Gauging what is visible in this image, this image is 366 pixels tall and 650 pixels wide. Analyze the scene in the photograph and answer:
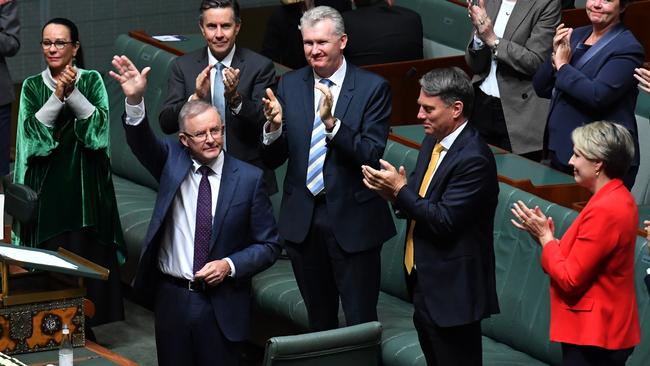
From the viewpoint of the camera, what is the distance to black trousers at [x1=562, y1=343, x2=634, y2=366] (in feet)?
16.2

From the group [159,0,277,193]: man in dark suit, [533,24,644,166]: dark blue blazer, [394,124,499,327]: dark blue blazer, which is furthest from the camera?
[159,0,277,193]: man in dark suit

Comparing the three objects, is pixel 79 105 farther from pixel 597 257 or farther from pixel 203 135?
pixel 597 257

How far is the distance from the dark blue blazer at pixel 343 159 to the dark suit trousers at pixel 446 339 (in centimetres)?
56

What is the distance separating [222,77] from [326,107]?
0.97 meters

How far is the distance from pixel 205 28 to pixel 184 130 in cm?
104

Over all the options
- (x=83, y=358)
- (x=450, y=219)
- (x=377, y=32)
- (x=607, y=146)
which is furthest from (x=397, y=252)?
(x=607, y=146)

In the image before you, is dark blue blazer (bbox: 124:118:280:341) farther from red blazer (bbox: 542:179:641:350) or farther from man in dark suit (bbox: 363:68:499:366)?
red blazer (bbox: 542:179:641:350)

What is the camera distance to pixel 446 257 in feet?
17.2

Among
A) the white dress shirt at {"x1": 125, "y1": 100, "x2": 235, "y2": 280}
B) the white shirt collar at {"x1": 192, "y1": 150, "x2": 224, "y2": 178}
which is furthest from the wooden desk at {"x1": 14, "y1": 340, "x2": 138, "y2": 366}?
the white shirt collar at {"x1": 192, "y1": 150, "x2": 224, "y2": 178}

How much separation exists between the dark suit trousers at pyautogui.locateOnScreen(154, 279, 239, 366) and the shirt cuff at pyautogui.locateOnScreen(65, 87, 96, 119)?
138 centimetres

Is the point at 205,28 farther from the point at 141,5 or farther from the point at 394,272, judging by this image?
the point at 141,5

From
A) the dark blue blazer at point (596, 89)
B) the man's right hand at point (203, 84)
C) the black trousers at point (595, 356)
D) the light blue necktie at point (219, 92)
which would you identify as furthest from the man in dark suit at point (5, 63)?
the black trousers at point (595, 356)

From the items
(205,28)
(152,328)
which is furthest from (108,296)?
(205,28)

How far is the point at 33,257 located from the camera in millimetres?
5371
